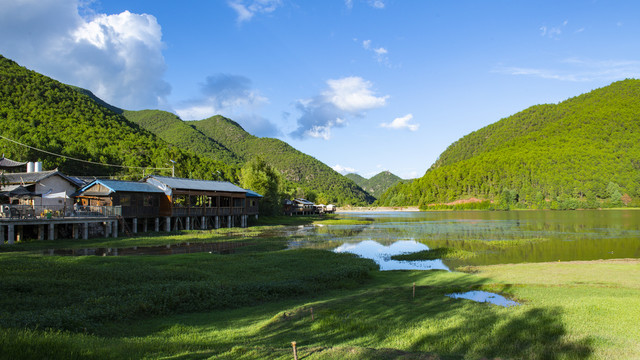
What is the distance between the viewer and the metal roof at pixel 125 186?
42500 millimetres

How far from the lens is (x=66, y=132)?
85500 millimetres

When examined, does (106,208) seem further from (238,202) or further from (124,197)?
(238,202)

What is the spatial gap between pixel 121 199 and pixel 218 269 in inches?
1156

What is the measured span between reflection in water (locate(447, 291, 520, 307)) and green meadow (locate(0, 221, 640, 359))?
0.47 meters

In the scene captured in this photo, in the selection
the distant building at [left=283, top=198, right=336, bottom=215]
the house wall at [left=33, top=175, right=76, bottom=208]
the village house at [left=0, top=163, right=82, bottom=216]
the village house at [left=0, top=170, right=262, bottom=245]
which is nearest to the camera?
the village house at [left=0, top=170, right=262, bottom=245]

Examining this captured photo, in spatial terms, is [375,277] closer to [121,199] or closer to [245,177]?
[121,199]

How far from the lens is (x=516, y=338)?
31.1 ft

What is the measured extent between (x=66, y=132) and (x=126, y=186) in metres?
55.6

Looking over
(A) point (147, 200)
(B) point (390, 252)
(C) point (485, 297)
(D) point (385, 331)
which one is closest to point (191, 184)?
(A) point (147, 200)

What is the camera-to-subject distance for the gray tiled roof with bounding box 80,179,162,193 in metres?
42.5

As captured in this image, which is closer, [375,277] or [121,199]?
[375,277]

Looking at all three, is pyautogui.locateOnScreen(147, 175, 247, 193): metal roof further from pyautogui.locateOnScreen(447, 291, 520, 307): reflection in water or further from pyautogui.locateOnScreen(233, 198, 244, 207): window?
pyautogui.locateOnScreen(447, 291, 520, 307): reflection in water

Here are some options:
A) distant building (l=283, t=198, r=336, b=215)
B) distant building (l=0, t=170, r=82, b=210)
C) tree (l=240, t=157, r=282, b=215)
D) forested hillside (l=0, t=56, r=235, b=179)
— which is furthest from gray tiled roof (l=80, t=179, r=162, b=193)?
distant building (l=283, t=198, r=336, b=215)

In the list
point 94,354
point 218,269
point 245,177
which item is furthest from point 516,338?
point 245,177
